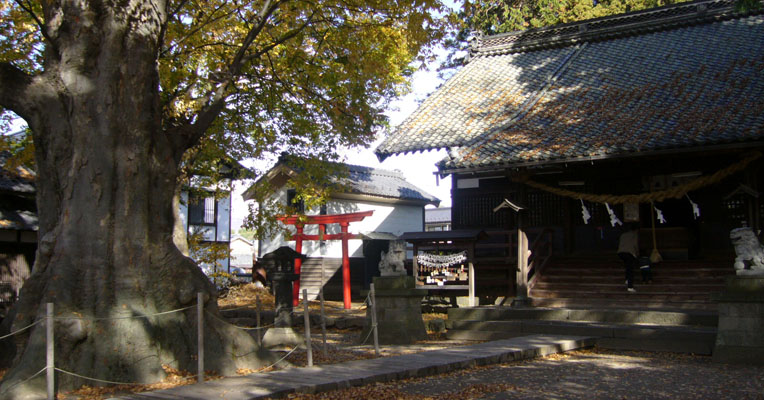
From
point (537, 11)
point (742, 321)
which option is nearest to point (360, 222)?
point (537, 11)

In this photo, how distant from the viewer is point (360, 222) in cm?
2734

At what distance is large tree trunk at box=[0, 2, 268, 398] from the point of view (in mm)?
8031

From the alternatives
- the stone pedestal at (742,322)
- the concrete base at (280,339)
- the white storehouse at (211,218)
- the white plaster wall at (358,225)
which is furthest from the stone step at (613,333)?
the white storehouse at (211,218)

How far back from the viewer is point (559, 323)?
12883 mm

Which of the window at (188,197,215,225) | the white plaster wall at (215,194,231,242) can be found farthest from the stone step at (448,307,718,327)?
the white plaster wall at (215,194,231,242)

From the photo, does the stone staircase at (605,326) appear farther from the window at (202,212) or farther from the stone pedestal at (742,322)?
the window at (202,212)

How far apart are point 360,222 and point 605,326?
634 inches

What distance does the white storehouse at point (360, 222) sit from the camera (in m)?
25.9

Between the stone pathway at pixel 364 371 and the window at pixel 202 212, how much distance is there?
18.6 meters

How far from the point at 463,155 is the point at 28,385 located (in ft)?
34.9

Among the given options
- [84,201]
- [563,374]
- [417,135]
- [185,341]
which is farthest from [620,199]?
[84,201]

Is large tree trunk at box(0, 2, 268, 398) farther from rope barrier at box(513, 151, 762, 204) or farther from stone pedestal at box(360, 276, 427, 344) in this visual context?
rope barrier at box(513, 151, 762, 204)

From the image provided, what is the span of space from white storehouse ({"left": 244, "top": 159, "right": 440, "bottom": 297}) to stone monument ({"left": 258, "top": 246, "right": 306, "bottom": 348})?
10.8 metres

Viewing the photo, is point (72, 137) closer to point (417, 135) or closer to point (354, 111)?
point (354, 111)
